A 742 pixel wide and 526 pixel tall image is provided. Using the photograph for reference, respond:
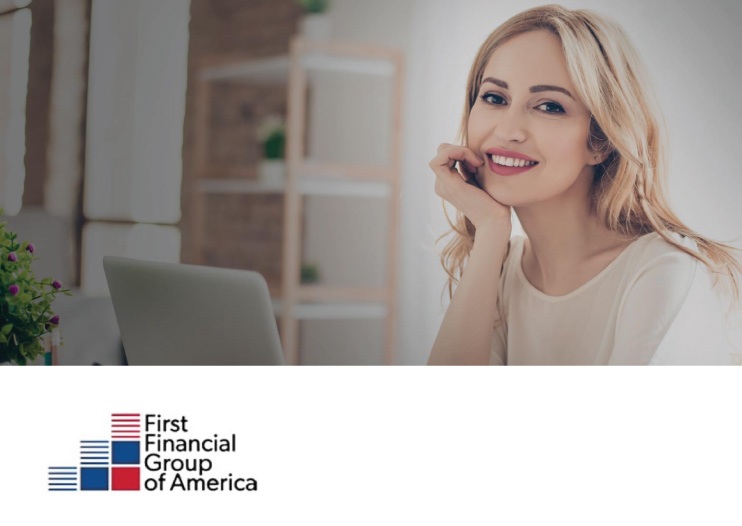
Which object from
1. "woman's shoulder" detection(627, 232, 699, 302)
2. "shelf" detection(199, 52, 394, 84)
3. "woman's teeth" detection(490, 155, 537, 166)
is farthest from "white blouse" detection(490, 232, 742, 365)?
"shelf" detection(199, 52, 394, 84)

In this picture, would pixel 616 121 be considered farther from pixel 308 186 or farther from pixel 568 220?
pixel 308 186

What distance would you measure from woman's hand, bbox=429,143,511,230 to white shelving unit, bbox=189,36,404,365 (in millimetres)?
138

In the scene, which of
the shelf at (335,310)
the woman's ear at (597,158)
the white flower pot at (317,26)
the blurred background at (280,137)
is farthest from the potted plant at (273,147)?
the woman's ear at (597,158)

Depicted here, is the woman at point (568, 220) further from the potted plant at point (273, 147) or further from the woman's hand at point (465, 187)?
the potted plant at point (273, 147)

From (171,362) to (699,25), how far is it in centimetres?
184

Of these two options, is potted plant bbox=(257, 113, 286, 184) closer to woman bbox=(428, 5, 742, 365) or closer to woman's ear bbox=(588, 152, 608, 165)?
woman bbox=(428, 5, 742, 365)

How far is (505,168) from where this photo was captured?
6.91ft

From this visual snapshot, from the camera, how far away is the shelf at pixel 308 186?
2232 mm

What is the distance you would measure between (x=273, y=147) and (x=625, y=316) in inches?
46.5
